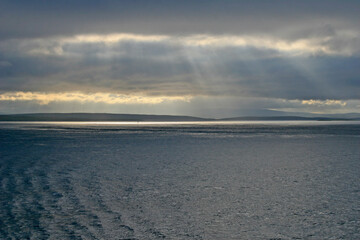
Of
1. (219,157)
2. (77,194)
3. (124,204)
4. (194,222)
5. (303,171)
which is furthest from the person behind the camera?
(219,157)

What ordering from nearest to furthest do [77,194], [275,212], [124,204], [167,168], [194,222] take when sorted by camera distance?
[194,222] < [275,212] < [124,204] < [77,194] < [167,168]

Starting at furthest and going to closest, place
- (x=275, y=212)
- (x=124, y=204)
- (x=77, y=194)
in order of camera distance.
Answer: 1. (x=77, y=194)
2. (x=124, y=204)
3. (x=275, y=212)

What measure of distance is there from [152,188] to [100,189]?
1.56 m

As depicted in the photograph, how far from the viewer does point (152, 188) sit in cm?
1159

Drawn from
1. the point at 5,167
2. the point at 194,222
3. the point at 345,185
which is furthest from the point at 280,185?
the point at 5,167

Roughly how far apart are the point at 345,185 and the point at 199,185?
4.53 metres

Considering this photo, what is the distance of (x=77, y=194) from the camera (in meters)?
10.8

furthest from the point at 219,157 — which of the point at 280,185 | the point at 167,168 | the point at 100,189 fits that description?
the point at 100,189

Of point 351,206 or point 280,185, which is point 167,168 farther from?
point 351,206

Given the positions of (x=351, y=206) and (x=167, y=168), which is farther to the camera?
(x=167, y=168)

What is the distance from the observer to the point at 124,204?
9.53 m

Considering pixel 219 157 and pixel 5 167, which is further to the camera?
pixel 219 157

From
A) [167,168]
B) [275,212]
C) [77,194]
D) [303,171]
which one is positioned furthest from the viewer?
[167,168]

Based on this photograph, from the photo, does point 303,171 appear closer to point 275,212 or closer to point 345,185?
point 345,185
